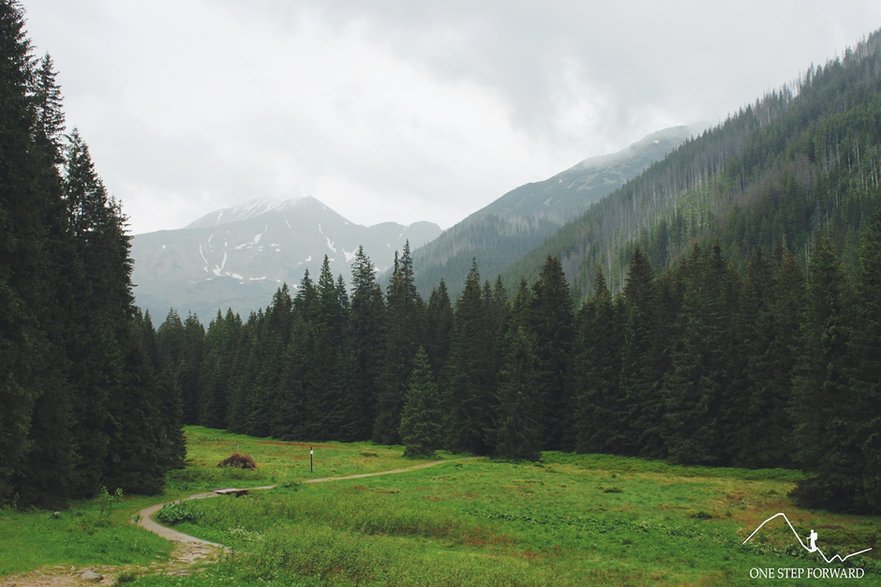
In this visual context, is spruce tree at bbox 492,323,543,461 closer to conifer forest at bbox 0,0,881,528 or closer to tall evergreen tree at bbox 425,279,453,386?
conifer forest at bbox 0,0,881,528

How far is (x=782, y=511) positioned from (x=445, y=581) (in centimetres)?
2414

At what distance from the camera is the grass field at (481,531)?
1866 cm

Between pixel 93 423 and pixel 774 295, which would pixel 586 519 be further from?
pixel 774 295

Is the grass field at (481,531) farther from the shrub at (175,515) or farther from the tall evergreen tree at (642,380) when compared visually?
the tall evergreen tree at (642,380)

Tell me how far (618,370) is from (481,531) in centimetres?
4197

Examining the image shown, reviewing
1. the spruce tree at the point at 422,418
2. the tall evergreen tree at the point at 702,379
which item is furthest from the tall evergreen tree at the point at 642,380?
the spruce tree at the point at 422,418

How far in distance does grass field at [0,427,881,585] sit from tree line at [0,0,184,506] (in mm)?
2498

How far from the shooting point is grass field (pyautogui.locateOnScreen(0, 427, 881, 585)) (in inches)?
734

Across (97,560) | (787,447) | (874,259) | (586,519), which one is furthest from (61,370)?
(787,447)

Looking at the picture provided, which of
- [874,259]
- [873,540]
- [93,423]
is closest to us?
[873,540]

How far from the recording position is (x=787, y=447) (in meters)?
50.5

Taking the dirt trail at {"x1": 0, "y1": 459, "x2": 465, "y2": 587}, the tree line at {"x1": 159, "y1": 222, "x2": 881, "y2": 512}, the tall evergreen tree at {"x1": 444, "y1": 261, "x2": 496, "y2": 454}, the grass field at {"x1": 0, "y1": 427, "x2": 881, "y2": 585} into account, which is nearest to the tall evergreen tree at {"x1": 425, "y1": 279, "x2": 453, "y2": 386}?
the tree line at {"x1": 159, "y1": 222, "x2": 881, "y2": 512}

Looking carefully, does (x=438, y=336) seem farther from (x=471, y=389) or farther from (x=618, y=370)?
(x=618, y=370)

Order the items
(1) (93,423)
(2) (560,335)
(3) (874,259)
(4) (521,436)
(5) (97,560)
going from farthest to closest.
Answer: (2) (560,335) < (4) (521,436) < (3) (874,259) < (1) (93,423) < (5) (97,560)
